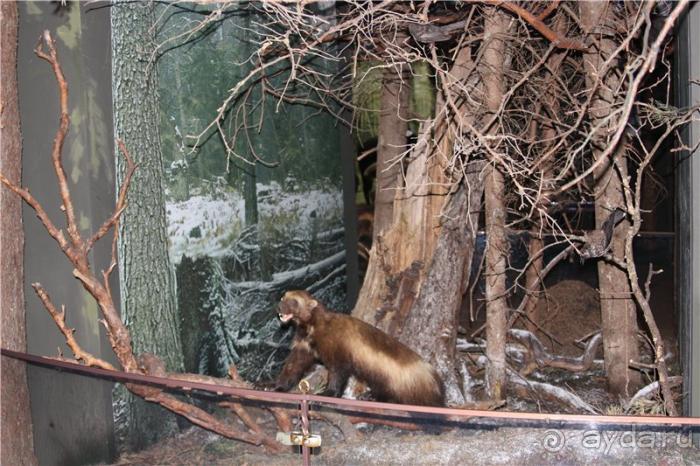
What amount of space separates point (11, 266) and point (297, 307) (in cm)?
202

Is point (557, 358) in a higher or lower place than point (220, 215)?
lower

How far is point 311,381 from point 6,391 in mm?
2734

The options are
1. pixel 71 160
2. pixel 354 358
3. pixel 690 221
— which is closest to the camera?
pixel 71 160

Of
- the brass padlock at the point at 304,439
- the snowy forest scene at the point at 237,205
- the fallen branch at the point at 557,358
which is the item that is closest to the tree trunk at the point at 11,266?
the snowy forest scene at the point at 237,205

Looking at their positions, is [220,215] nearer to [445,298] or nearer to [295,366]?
[295,366]

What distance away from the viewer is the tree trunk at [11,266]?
454 centimetres

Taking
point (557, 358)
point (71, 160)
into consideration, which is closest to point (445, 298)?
point (557, 358)

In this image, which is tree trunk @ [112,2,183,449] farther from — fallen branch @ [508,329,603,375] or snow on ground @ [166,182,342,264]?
fallen branch @ [508,329,603,375]

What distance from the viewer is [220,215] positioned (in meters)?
6.20

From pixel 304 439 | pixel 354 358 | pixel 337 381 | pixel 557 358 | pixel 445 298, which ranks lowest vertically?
pixel 557 358

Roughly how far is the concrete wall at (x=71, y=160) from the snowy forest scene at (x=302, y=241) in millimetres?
14

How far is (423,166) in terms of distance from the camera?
6617 mm

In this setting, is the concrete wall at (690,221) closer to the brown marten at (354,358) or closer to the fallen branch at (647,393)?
the fallen branch at (647,393)

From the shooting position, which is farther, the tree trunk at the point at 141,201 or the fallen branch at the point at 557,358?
the fallen branch at the point at 557,358
